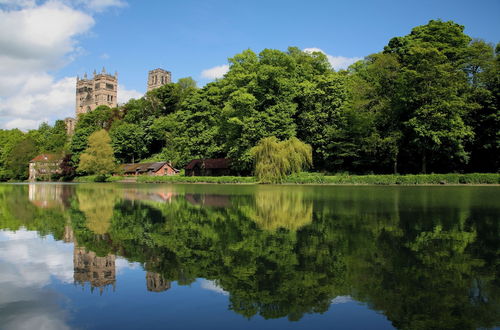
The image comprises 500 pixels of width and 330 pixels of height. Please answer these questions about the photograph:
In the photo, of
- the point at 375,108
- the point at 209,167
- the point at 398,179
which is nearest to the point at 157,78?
the point at 209,167

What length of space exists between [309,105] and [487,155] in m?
21.4

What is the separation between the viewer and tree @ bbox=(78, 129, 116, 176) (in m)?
66.8

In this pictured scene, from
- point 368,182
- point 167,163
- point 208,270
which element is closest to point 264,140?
point 368,182

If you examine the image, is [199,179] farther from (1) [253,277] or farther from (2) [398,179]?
(1) [253,277]

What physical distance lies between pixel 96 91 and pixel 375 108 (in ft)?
493

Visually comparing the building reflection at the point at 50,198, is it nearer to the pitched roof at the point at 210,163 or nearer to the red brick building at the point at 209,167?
the red brick building at the point at 209,167

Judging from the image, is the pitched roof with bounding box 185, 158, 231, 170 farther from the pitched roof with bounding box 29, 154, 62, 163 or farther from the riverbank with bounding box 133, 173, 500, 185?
the pitched roof with bounding box 29, 154, 62, 163

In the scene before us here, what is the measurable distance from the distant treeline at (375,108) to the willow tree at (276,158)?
300 centimetres

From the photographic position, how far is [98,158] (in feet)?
→ 222

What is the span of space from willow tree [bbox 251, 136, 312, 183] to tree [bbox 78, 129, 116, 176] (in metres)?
38.2

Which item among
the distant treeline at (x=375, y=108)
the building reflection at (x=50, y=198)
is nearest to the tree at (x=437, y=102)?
the distant treeline at (x=375, y=108)

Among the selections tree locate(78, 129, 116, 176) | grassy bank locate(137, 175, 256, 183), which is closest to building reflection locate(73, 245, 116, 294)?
grassy bank locate(137, 175, 256, 183)

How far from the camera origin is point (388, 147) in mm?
44406

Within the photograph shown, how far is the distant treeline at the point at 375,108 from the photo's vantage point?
134 ft
